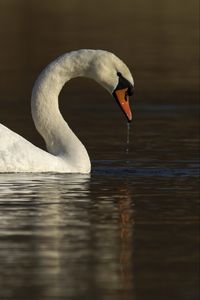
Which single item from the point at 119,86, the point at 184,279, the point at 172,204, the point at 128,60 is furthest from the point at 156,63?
the point at 184,279

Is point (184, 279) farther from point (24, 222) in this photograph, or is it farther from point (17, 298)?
point (24, 222)

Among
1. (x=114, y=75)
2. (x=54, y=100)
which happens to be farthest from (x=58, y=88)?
(x=114, y=75)

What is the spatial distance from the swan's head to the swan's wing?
4.47 feet

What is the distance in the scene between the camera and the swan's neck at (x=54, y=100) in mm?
16609

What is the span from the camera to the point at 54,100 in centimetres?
1684

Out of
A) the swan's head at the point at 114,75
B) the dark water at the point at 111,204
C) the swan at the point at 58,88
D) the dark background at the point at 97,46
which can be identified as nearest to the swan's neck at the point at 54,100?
the swan at the point at 58,88

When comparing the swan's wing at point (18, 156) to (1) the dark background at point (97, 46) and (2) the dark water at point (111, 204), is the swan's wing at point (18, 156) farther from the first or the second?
(1) the dark background at point (97, 46)

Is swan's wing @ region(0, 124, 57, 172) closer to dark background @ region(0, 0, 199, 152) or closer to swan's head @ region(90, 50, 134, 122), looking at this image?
swan's head @ region(90, 50, 134, 122)

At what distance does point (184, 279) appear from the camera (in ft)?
34.4

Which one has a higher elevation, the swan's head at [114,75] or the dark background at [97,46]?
the swan's head at [114,75]

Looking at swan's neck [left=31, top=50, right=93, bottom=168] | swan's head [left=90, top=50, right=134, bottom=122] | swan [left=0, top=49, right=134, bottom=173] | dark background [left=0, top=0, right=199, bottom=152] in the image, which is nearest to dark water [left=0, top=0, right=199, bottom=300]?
dark background [left=0, top=0, right=199, bottom=152]

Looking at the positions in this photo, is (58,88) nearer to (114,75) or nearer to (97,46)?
(114,75)

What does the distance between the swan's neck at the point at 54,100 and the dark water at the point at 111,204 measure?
0.49m

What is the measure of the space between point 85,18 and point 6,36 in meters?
8.76
